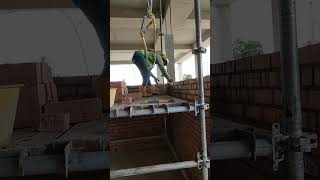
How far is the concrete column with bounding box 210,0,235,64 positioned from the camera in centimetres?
72

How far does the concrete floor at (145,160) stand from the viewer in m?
0.83

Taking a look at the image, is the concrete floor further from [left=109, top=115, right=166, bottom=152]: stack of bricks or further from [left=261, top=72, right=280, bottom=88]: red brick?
[left=261, top=72, right=280, bottom=88]: red brick

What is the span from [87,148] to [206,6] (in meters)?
0.54

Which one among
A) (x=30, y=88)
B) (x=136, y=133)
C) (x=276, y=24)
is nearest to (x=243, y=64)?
(x=276, y=24)

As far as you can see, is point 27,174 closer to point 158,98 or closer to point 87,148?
point 87,148

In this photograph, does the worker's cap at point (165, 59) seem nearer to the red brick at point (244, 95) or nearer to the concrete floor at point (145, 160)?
the red brick at point (244, 95)

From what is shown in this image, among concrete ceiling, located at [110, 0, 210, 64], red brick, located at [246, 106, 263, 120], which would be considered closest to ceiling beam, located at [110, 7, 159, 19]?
concrete ceiling, located at [110, 0, 210, 64]

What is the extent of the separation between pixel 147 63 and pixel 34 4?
33cm

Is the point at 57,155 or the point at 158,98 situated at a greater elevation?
the point at 158,98

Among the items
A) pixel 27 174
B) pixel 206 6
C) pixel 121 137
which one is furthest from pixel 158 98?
pixel 27 174

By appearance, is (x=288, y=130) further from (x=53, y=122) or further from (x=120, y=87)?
(x=53, y=122)

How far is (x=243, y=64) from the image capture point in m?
0.71

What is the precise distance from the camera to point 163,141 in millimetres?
1012

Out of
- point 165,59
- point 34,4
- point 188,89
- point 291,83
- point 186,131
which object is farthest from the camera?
point 186,131
